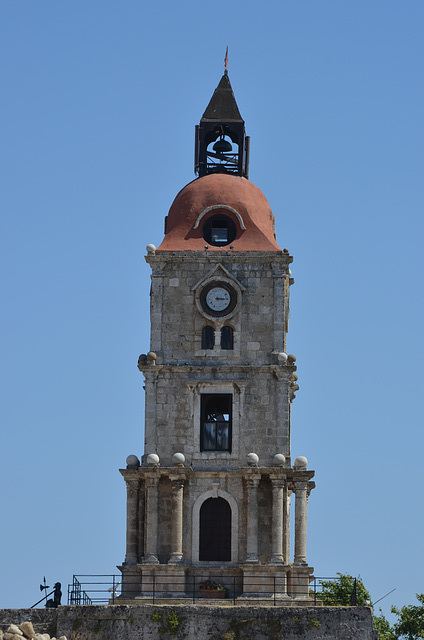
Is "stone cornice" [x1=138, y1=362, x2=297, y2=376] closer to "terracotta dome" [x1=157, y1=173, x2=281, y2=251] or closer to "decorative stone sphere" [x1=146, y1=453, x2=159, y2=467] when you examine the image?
"decorative stone sphere" [x1=146, y1=453, x2=159, y2=467]

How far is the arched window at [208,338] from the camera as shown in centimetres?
7669

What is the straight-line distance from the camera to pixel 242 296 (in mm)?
76938

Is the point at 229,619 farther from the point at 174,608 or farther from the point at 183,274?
the point at 183,274

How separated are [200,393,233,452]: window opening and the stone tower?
4cm

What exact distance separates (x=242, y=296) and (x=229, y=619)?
50.1 feet

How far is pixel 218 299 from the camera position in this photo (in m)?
76.9

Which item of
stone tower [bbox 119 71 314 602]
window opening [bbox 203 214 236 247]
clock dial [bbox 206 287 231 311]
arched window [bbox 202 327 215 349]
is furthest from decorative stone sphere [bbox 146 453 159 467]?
window opening [bbox 203 214 236 247]

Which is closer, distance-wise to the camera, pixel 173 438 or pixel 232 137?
pixel 173 438

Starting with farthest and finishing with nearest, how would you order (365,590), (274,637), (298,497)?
(365,590) → (298,497) → (274,637)

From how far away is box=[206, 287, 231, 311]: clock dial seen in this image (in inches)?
3024

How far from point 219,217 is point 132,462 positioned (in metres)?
12.1

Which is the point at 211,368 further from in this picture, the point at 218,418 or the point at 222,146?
the point at 222,146

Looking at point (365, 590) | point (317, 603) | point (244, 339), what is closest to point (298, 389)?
point (244, 339)

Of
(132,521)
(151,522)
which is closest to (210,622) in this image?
(151,522)
